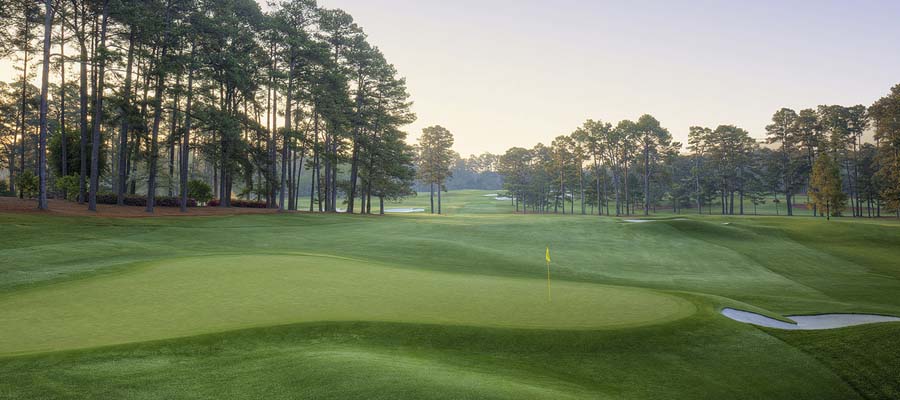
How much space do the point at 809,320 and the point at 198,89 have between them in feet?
125

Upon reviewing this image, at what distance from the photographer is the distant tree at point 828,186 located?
53.7 meters

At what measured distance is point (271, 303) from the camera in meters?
9.73

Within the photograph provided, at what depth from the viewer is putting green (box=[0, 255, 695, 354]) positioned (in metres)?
7.72

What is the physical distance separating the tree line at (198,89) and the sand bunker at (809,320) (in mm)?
33064

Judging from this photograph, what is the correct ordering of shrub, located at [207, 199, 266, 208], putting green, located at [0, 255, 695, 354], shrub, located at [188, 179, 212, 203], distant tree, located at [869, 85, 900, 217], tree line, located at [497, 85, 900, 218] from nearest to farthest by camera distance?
putting green, located at [0, 255, 695, 354], shrub, located at [188, 179, 212, 203], shrub, located at [207, 199, 266, 208], distant tree, located at [869, 85, 900, 217], tree line, located at [497, 85, 900, 218]

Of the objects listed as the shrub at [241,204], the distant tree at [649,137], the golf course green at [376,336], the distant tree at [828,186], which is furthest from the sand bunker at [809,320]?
the distant tree at [649,137]

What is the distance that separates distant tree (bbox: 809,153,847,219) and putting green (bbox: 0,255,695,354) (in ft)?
193

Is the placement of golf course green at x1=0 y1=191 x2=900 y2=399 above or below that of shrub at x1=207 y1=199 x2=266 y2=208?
below

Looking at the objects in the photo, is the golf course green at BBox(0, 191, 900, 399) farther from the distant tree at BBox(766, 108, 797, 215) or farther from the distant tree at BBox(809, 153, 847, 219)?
the distant tree at BBox(766, 108, 797, 215)

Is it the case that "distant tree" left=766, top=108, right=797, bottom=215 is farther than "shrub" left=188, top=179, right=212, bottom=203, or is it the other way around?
"distant tree" left=766, top=108, right=797, bottom=215

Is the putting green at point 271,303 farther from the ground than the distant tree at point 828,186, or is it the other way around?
the distant tree at point 828,186

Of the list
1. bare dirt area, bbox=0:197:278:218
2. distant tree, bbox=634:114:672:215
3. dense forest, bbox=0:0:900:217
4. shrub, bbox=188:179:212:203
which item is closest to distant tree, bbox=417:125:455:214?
dense forest, bbox=0:0:900:217

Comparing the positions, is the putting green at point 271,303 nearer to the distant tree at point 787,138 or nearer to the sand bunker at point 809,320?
the sand bunker at point 809,320

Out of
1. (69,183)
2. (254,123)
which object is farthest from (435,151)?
(69,183)
